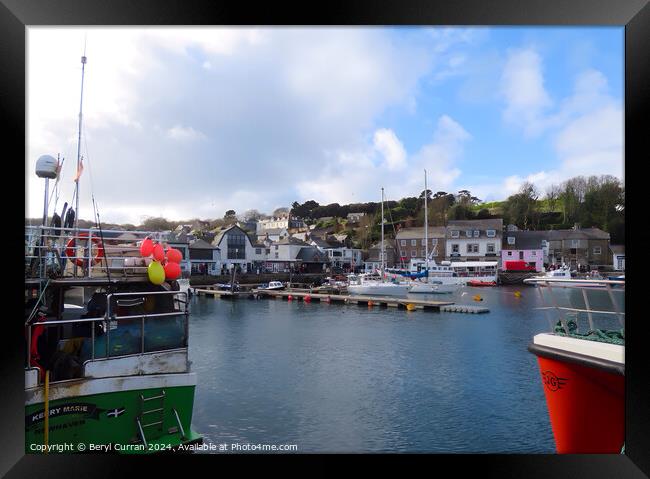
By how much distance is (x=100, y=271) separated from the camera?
16.5 feet

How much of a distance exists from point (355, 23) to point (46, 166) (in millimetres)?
3330

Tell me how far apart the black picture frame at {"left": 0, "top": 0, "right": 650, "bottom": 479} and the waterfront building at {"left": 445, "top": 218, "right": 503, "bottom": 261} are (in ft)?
130

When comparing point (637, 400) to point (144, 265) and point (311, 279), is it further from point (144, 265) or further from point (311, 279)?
point (311, 279)

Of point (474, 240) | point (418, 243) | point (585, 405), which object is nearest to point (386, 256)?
point (418, 243)

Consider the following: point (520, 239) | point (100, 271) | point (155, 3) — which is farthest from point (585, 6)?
point (520, 239)

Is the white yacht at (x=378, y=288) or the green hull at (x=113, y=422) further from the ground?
the green hull at (x=113, y=422)

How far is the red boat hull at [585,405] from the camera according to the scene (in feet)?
13.6

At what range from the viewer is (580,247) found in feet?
117

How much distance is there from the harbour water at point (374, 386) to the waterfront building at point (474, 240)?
2450cm

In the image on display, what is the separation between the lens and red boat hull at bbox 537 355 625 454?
4.16m

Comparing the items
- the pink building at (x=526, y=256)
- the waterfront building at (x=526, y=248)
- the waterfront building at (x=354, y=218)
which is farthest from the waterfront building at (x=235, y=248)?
the waterfront building at (x=526, y=248)

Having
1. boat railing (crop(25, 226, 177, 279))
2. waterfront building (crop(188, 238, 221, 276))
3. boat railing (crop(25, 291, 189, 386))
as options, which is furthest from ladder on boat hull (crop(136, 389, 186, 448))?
waterfront building (crop(188, 238, 221, 276))

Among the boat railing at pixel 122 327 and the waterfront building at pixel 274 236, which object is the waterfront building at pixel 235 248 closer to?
the waterfront building at pixel 274 236

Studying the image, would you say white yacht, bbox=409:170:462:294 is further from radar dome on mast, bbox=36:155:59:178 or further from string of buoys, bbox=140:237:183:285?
radar dome on mast, bbox=36:155:59:178
